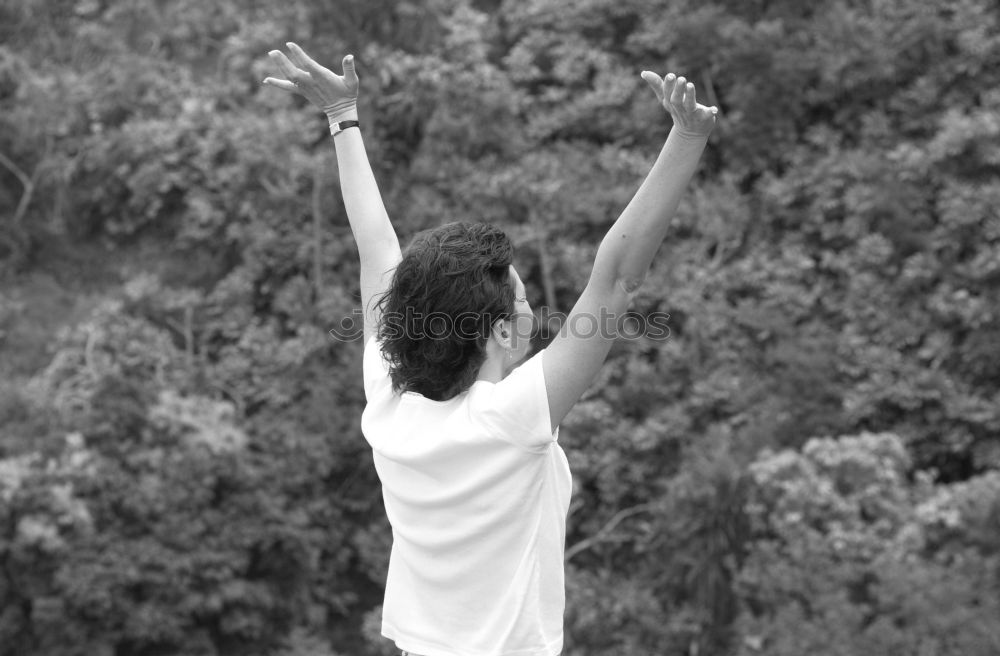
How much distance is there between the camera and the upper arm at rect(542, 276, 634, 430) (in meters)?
1.47

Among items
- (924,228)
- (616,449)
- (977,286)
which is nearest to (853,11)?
(924,228)

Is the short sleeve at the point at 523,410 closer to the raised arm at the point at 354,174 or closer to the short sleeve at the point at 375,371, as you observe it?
the short sleeve at the point at 375,371

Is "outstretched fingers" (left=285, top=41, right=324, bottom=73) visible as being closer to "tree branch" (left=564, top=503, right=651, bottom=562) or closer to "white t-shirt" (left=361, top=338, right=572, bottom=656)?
"white t-shirt" (left=361, top=338, right=572, bottom=656)

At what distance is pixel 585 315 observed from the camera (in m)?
1.47

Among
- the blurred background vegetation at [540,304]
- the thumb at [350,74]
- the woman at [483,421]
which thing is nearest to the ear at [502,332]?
the woman at [483,421]

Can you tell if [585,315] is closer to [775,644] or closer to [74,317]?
[775,644]

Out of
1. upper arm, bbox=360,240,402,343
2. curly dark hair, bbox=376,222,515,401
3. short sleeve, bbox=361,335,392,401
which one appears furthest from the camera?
upper arm, bbox=360,240,402,343

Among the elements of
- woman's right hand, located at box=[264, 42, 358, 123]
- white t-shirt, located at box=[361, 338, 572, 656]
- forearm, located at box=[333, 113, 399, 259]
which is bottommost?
white t-shirt, located at box=[361, 338, 572, 656]

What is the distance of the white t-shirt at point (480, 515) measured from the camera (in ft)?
5.09

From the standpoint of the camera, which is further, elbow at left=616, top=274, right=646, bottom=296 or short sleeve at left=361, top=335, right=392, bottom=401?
short sleeve at left=361, top=335, right=392, bottom=401

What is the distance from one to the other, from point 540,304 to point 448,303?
17.6 feet

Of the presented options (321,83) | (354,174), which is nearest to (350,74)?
(321,83)

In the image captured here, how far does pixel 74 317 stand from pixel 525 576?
620cm

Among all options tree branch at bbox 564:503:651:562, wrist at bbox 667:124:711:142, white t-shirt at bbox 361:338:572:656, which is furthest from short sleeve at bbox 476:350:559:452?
tree branch at bbox 564:503:651:562
